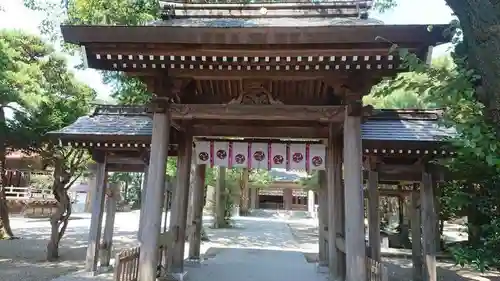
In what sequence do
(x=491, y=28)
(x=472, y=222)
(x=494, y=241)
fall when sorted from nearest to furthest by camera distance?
1. (x=491, y=28)
2. (x=494, y=241)
3. (x=472, y=222)

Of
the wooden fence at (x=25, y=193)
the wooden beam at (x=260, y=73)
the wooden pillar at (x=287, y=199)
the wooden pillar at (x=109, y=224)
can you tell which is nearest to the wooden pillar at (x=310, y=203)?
the wooden pillar at (x=287, y=199)

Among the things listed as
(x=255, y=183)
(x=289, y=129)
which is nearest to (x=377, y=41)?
(x=289, y=129)

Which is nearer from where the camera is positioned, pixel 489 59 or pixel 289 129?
pixel 489 59

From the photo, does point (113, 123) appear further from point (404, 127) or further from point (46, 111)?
point (404, 127)

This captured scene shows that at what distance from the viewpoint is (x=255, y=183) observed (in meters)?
36.1

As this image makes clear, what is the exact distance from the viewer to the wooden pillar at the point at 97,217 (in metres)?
8.73

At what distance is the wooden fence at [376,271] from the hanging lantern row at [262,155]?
110 inches

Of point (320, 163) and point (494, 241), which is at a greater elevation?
point (320, 163)

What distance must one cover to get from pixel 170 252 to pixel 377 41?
5921 mm

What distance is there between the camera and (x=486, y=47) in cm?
365

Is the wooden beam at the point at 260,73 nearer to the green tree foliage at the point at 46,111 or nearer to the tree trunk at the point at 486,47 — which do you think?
the tree trunk at the point at 486,47

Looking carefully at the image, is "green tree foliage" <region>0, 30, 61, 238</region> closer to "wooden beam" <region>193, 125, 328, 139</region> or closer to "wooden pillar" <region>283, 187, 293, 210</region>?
"wooden beam" <region>193, 125, 328, 139</region>

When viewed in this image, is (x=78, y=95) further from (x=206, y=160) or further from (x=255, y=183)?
(x=255, y=183)

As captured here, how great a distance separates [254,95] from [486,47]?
362cm
